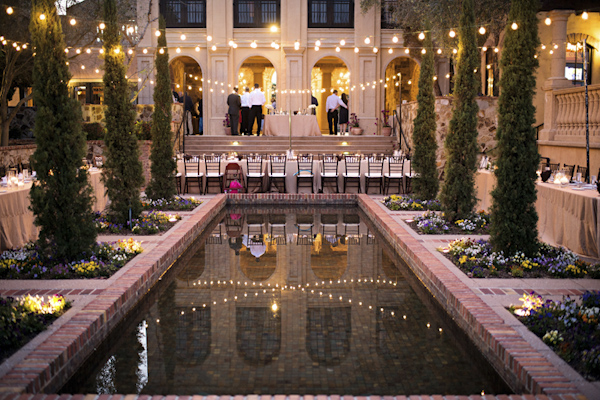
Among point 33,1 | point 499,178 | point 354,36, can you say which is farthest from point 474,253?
point 354,36

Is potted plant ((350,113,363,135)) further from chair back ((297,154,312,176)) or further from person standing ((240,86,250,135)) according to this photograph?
chair back ((297,154,312,176))

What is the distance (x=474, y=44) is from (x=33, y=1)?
6266 millimetres

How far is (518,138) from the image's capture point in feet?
22.3

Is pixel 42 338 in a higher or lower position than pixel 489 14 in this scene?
lower

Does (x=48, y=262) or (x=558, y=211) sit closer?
(x=48, y=262)

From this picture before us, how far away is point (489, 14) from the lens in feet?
51.2

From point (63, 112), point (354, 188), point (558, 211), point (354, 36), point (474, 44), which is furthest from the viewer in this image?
point (354, 36)

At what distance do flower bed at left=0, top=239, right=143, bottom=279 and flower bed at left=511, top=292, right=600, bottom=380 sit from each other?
4427 mm

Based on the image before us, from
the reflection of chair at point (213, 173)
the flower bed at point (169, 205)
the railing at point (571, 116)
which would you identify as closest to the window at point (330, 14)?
→ the reflection of chair at point (213, 173)

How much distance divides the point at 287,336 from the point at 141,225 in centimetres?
479

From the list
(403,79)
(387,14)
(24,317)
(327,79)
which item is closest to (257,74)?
(327,79)

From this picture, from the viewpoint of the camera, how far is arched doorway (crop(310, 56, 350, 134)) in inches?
1158

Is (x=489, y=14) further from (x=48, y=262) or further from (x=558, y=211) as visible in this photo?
(x=48, y=262)

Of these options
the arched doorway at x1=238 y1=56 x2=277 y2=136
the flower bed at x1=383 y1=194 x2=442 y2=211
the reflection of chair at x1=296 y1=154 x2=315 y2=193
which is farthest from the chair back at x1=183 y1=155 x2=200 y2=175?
the arched doorway at x1=238 y1=56 x2=277 y2=136
